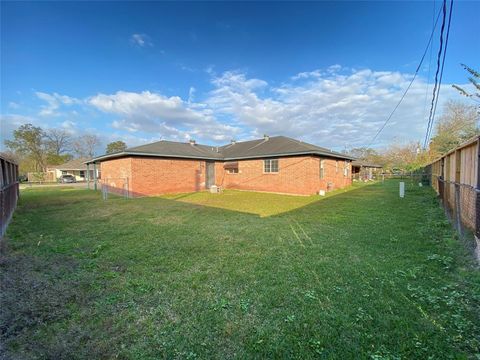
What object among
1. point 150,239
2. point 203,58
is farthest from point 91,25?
point 150,239

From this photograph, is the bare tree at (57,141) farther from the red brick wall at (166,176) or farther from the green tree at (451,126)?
the green tree at (451,126)

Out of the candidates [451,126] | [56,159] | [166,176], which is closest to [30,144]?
[56,159]

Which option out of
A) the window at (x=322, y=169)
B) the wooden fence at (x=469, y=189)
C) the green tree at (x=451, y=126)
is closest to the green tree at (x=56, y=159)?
the window at (x=322, y=169)

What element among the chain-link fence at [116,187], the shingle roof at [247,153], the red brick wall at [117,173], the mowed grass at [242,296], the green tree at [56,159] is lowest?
the mowed grass at [242,296]

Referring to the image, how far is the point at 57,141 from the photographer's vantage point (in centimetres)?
4609

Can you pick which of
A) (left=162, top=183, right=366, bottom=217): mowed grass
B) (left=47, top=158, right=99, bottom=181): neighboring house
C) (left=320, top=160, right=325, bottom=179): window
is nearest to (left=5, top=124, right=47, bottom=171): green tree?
(left=47, top=158, right=99, bottom=181): neighboring house

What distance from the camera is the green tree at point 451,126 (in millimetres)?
22761

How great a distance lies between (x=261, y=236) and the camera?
17.8 ft

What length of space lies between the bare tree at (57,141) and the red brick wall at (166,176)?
42.2 m

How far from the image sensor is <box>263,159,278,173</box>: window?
15891 mm

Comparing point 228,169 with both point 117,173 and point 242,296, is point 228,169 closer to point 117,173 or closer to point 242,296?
point 117,173

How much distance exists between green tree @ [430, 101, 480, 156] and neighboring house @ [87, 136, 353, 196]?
13915 millimetres

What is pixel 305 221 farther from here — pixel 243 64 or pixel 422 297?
pixel 243 64

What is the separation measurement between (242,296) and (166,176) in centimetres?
1377
